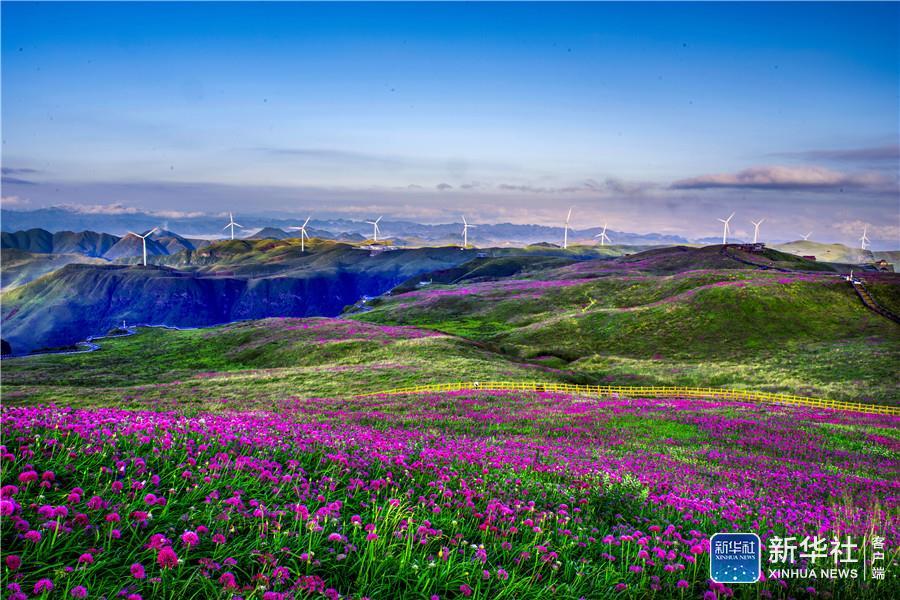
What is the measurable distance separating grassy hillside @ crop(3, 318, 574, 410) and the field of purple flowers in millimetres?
25084

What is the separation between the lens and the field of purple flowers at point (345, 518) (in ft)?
17.9

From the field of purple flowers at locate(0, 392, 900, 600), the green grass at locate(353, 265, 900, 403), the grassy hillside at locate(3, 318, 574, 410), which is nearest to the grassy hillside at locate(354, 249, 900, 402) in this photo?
the green grass at locate(353, 265, 900, 403)

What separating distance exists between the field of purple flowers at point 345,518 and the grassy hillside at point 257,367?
988 inches

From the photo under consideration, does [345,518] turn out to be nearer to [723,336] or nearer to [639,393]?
[639,393]

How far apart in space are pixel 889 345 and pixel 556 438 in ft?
233

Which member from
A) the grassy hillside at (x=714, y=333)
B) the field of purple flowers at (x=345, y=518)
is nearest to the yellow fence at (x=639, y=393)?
the grassy hillside at (x=714, y=333)

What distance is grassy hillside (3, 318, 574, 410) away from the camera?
51.2 meters

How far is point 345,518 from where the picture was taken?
300 inches

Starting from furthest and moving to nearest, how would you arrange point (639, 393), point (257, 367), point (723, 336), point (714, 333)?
point (714, 333) → point (723, 336) → point (257, 367) → point (639, 393)

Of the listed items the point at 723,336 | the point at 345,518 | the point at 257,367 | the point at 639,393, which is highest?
the point at 345,518

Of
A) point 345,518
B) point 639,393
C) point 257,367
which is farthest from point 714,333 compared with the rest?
point 345,518

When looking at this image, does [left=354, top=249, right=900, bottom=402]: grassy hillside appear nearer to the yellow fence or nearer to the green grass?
the green grass

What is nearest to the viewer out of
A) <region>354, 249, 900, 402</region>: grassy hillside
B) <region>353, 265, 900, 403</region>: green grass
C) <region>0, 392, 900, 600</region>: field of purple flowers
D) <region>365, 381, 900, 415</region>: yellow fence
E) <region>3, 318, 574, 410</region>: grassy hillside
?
<region>0, 392, 900, 600</region>: field of purple flowers

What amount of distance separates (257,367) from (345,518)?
7914 cm
